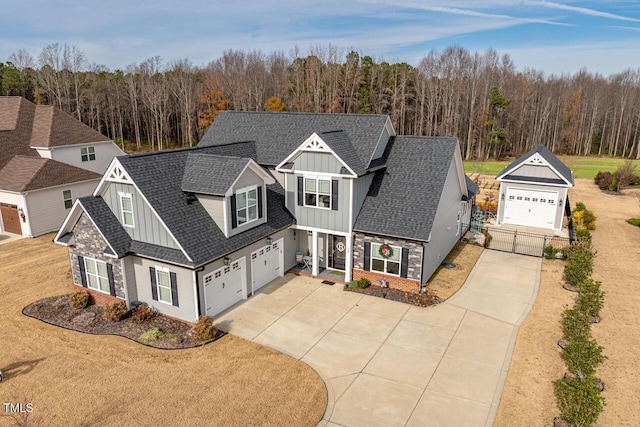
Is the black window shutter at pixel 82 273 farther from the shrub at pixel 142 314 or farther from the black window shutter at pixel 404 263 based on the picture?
the black window shutter at pixel 404 263

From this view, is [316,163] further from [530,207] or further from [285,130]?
[530,207]

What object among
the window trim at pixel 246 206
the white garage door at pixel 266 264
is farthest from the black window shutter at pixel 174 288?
the white garage door at pixel 266 264

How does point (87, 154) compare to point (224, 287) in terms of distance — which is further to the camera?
point (87, 154)

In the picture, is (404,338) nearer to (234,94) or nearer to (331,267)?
(331,267)

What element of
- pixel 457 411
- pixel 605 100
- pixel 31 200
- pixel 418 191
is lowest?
pixel 457 411

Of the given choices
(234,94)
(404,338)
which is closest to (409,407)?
(404,338)

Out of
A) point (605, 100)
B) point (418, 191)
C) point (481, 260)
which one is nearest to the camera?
point (418, 191)

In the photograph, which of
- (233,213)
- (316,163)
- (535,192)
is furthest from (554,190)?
(233,213)
